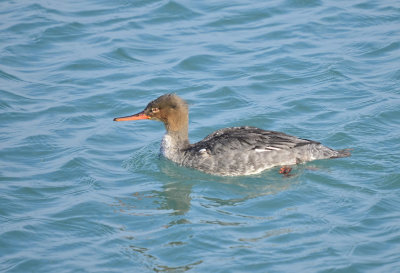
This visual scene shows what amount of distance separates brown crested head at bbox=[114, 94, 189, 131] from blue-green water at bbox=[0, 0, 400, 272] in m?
0.61

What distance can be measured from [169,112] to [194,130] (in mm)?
1059

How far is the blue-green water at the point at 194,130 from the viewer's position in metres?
8.51

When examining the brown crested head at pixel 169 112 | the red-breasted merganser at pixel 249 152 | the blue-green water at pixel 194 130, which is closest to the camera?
the blue-green water at pixel 194 130

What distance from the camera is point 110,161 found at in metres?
11.2


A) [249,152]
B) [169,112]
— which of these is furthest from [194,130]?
[249,152]

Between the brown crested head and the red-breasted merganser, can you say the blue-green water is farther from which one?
the brown crested head

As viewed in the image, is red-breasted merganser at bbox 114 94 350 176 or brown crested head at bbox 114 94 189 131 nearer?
red-breasted merganser at bbox 114 94 350 176

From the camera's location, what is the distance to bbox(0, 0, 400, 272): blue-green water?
8508mm

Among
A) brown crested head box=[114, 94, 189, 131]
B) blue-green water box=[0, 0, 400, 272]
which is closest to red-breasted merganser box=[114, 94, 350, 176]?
blue-green water box=[0, 0, 400, 272]

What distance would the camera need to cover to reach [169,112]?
11.3m

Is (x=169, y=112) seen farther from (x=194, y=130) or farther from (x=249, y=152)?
(x=249, y=152)

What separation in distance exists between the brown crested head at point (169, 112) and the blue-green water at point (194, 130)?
61cm

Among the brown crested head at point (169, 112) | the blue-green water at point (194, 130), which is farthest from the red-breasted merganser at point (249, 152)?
the brown crested head at point (169, 112)

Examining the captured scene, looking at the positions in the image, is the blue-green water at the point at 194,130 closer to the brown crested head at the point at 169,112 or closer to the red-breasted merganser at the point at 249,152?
the red-breasted merganser at the point at 249,152
